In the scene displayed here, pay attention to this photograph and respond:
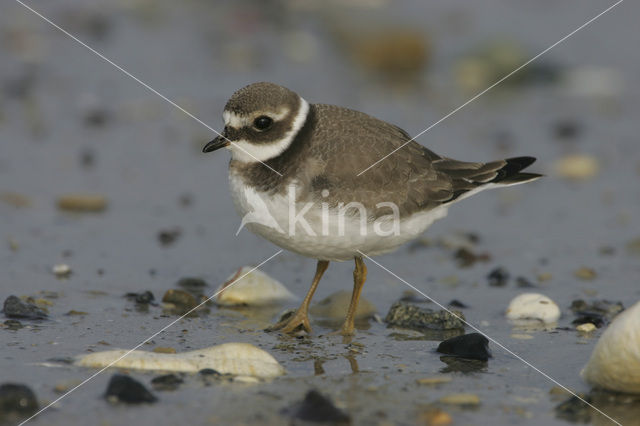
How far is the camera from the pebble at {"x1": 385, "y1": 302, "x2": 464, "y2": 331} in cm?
584

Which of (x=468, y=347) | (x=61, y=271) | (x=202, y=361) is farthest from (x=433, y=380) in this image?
(x=61, y=271)

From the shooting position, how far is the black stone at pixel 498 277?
6.86m

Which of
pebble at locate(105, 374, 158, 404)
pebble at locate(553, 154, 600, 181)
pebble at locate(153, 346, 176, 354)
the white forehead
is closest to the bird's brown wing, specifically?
the white forehead

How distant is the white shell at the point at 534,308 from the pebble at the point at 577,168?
11.4ft

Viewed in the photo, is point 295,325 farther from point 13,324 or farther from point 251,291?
point 13,324

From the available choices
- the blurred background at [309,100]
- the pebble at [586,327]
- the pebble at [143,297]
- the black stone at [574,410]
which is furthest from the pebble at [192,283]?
the black stone at [574,410]

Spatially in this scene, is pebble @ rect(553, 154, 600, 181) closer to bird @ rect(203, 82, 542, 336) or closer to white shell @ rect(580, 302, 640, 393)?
bird @ rect(203, 82, 542, 336)

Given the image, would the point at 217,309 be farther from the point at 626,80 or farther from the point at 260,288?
the point at 626,80

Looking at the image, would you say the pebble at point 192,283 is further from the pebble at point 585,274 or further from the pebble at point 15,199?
the pebble at point 585,274

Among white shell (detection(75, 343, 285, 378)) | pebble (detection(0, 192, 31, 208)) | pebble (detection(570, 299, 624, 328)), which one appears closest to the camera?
white shell (detection(75, 343, 285, 378))

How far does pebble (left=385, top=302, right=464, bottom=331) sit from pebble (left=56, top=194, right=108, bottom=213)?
3.35 m

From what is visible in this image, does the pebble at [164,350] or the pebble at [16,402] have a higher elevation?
the pebble at [164,350]

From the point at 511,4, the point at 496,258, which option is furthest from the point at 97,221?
the point at 511,4

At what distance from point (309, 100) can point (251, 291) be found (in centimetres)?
517
